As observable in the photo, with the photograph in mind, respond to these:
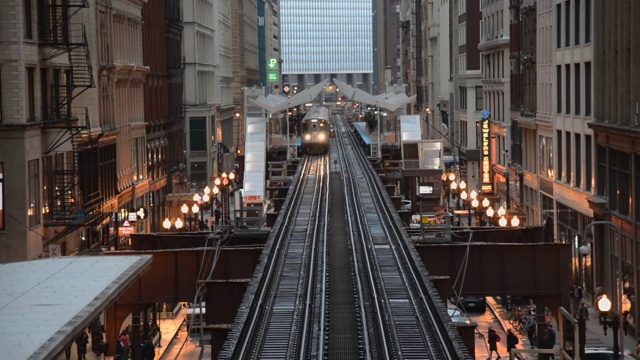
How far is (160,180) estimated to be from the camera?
8500 cm

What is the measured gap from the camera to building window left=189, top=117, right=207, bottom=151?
10775cm

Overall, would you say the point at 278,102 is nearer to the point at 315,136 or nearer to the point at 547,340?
the point at 315,136

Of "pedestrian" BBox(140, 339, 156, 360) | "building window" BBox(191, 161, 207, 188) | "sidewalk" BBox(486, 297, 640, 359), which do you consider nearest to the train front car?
"building window" BBox(191, 161, 207, 188)

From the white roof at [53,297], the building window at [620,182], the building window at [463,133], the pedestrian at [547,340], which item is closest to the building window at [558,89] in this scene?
the building window at [620,182]

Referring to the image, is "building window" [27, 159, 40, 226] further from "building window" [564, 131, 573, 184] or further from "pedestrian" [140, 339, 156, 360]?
"building window" [564, 131, 573, 184]

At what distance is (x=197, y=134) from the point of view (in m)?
109

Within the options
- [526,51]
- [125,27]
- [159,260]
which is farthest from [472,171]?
[159,260]

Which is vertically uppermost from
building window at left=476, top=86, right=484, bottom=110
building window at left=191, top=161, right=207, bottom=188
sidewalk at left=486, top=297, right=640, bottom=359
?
building window at left=476, top=86, right=484, bottom=110

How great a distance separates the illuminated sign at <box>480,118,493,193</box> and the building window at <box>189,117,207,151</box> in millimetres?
27083

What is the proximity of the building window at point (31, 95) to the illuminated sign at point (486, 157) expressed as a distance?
4260 centimetres

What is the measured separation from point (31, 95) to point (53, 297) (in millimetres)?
26187

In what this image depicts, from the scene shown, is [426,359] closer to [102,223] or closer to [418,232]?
[418,232]

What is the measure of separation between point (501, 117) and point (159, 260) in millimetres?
52068

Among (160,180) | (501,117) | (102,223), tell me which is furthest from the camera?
(501,117)
